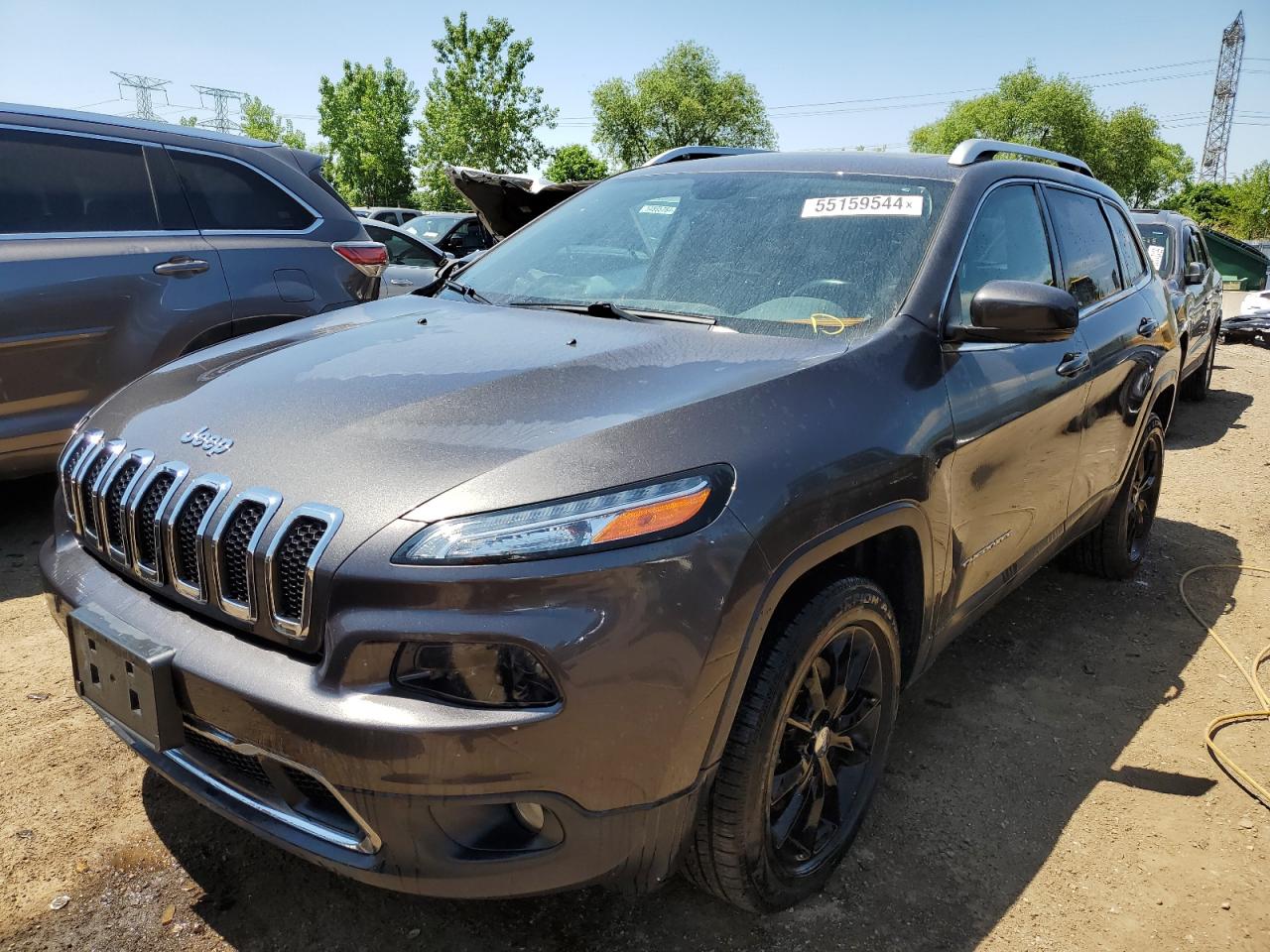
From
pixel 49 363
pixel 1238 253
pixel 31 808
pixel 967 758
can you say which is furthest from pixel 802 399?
pixel 1238 253

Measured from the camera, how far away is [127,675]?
5.96ft

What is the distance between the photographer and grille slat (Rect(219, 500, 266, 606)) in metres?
1.74

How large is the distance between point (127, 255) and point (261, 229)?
71 cm

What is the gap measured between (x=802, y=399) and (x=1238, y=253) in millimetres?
23302

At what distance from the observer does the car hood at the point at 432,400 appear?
5.65ft

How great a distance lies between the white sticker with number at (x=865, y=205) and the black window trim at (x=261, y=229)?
313 centimetres

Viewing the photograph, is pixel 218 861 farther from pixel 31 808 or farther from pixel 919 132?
pixel 919 132

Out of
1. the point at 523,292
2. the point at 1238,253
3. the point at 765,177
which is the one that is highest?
the point at 765,177

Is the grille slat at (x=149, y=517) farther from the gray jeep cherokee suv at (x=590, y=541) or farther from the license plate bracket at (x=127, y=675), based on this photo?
the license plate bracket at (x=127, y=675)

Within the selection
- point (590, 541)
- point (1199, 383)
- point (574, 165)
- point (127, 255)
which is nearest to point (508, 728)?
point (590, 541)

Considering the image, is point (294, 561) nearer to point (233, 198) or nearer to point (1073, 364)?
point (1073, 364)

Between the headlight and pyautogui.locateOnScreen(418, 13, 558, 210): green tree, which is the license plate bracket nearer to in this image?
the headlight

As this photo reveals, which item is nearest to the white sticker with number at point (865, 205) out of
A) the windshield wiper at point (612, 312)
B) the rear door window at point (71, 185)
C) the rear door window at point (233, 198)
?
the windshield wiper at point (612, 312)

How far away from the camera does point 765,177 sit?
2973 millimetres
